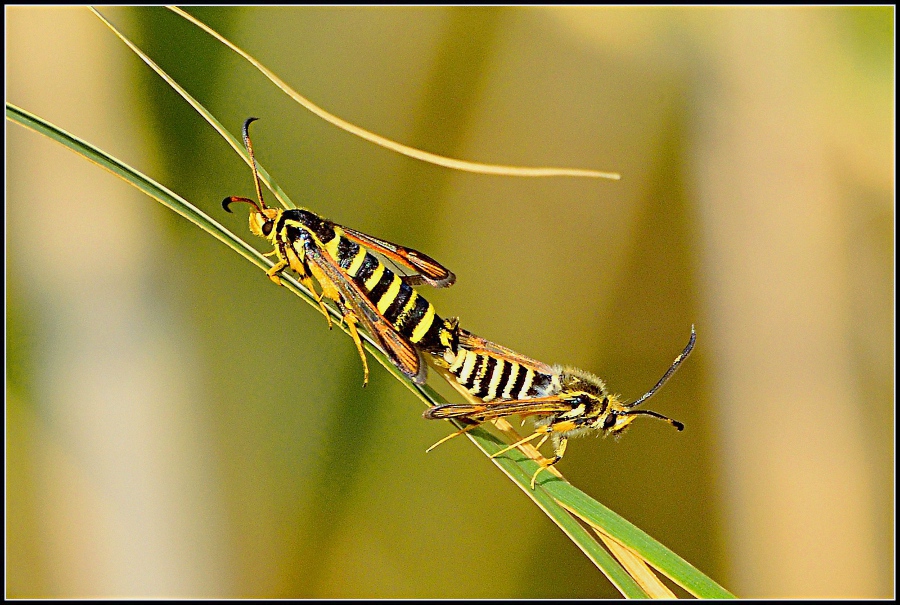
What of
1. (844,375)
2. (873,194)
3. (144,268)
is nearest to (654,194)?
(873,194)

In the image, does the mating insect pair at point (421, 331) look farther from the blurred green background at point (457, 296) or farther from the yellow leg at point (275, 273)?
the blurred green background at point (457, 296)

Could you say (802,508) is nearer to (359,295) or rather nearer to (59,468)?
(359,295)

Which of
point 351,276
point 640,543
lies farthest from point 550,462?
point 351,276

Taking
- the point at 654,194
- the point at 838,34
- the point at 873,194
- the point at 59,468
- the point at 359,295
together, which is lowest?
the point at 59,468

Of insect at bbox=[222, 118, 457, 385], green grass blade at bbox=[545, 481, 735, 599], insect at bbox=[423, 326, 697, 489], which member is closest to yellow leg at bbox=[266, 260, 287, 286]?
insect at bbox=[222, 118, 457, 385]

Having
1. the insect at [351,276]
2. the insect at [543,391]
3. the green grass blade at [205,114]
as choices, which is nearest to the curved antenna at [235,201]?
the insect at [351,276]

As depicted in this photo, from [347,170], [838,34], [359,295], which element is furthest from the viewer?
[347,170]
